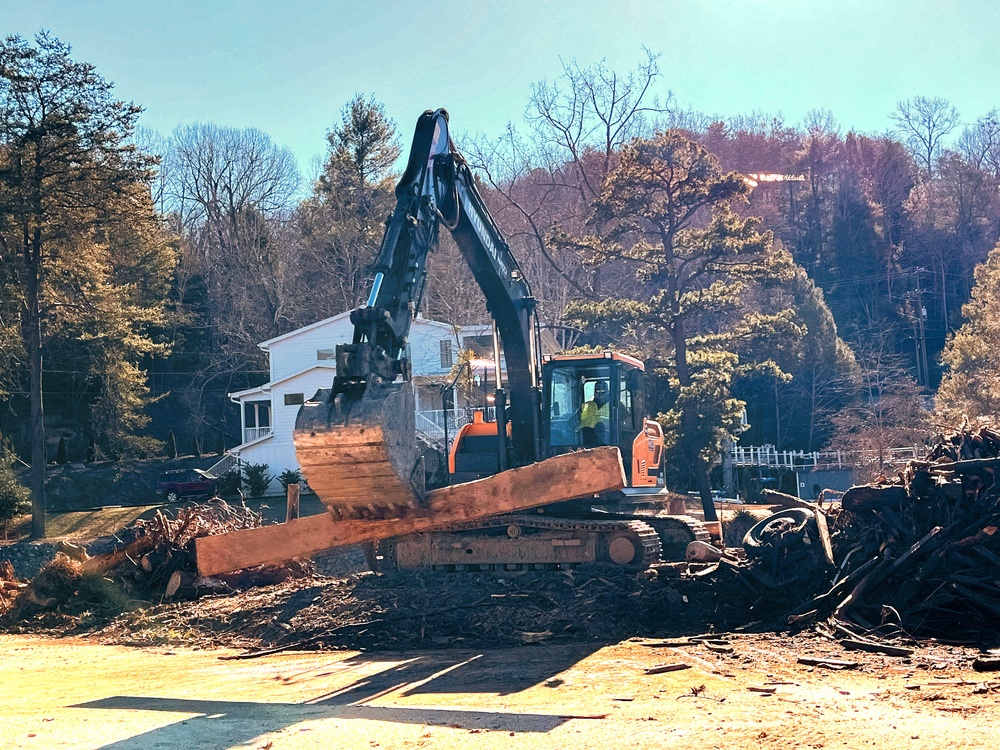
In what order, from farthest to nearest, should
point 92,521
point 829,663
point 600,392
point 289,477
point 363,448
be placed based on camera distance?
point 289,477, point 92,521, point 600,392, point 363,448, point 829,663

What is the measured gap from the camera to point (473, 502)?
12.6 m

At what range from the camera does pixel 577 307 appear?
99.8ft

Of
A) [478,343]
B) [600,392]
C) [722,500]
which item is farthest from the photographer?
[478,343]

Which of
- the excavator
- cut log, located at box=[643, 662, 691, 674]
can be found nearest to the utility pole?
the excavator

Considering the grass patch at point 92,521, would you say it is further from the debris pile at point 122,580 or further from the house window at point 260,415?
the debris pile at point 122,580

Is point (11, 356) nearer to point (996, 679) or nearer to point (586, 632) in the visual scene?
point (586, 632)

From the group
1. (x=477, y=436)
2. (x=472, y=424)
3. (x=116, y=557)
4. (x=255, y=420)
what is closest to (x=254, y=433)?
(x=255, y=420)

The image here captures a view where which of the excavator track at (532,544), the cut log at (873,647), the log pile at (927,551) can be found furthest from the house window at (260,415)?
the cut log at (873,647)

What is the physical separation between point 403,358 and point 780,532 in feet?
16.3

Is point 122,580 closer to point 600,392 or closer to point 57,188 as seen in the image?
point 600,392

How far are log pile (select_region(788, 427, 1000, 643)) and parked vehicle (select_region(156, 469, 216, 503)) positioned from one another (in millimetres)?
34900

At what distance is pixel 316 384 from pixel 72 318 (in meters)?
12.1

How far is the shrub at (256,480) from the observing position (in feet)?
141

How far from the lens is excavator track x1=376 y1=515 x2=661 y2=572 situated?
14258mm
